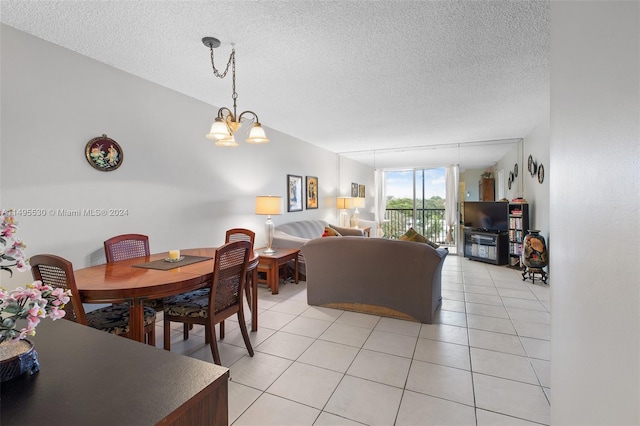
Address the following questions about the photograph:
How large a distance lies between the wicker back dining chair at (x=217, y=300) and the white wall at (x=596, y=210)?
1.81m

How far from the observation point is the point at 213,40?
2238 millimetres

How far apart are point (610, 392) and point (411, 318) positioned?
221cm

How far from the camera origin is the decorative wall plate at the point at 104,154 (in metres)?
2.55

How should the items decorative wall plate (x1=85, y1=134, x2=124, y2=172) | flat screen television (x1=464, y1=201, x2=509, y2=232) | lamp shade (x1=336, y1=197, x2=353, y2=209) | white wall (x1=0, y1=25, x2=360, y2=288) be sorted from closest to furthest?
white wall (x1=0, y1=25, x2=360, y2=288) → decorative wall plate (x1=85, y1=134, x2=124, y2=172) → flat screen television (x1=464, y1=201, x2=509, y2=232) → lamp shade (x1=336, y1=197, x2=353, y2=209)

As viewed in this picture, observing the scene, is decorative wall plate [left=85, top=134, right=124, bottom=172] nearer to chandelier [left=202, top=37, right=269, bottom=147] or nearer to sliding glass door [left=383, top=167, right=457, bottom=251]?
chandelier [left=202, top=37, right=269, bottom=147]

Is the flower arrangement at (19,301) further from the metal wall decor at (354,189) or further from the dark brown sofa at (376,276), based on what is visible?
the metal wall decor at (354,189)

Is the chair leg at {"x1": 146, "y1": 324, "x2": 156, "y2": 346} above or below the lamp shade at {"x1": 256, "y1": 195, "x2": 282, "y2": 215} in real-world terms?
below

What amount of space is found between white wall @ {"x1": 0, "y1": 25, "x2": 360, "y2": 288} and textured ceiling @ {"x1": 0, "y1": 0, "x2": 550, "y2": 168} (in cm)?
18

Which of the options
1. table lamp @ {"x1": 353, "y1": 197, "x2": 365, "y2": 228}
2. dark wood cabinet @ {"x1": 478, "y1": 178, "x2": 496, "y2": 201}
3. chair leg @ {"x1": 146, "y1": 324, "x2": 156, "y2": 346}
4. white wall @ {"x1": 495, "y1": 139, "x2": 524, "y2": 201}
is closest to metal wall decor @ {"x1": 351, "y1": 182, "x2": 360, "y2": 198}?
table lamp @ {"x1": 353, "y1": 197, "x2": 365, "y2": 228}

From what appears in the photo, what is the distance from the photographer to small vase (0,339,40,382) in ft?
2.19

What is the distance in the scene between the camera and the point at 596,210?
952 mm

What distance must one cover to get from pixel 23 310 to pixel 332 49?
244 centimetres

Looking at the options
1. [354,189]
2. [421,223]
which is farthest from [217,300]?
[421,223]

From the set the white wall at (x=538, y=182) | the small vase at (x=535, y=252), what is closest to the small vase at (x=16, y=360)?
the white wall at (x=538, y=182)
